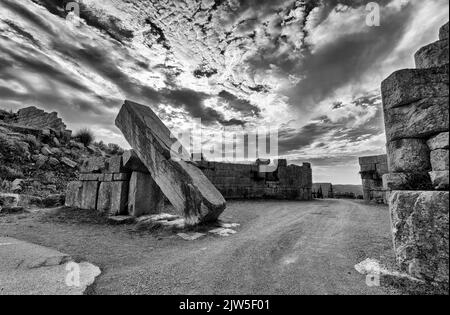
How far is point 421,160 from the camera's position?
2.22 metres

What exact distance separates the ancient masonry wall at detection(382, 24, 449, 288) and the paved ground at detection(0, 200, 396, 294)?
0.50m

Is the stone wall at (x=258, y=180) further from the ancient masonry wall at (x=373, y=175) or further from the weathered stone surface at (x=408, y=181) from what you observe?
the weathered stone surface at (x=408, y=181)

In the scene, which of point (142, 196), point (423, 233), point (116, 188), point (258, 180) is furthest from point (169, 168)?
point (258, 180)

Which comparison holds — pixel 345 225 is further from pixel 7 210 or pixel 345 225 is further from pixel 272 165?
pixel 7 210

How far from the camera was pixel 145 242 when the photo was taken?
3.62 m

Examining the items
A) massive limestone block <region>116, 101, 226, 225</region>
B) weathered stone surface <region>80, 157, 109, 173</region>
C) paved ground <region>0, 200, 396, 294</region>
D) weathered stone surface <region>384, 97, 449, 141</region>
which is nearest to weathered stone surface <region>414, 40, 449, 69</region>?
weathered stone surface <region>384, 97, 449, 141</region>

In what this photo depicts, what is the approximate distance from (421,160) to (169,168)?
3878mm

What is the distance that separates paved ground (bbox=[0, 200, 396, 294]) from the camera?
1921mm

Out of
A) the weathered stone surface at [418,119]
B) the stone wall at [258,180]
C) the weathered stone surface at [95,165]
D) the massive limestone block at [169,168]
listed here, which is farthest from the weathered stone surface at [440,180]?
the stone wall at [258,180]

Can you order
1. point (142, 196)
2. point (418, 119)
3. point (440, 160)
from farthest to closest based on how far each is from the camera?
1. point (142, 196)
2. point (418, 119)
3. point (440, 160)

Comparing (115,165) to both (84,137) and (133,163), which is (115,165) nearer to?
(133,163)

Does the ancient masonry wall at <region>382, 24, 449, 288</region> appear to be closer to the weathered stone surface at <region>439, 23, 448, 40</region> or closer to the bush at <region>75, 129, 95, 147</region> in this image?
the weathered stone surface at <region>439, 23, 448, 40</region>

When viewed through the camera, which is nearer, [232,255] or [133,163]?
[232,255]

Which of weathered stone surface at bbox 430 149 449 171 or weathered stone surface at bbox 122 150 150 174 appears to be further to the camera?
weathered stone surface at bbox 122 150 150 174
